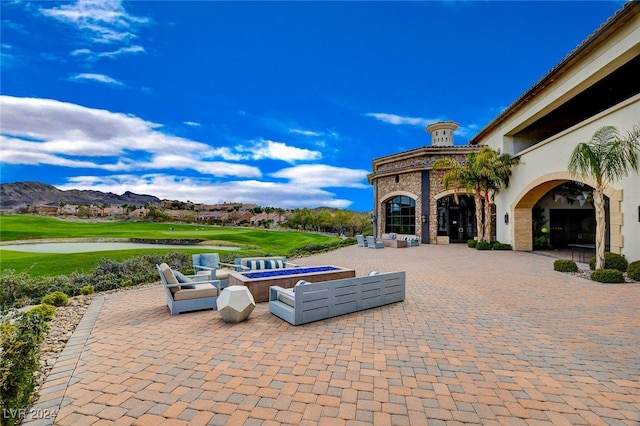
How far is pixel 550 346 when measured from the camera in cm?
459

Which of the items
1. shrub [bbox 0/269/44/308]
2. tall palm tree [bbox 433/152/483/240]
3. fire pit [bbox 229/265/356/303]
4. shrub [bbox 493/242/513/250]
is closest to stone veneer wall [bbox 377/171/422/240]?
tall palm tree [bbox 433/152/483/240]

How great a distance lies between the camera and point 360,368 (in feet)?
12.6

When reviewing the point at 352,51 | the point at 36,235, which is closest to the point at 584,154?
the point at 352,51

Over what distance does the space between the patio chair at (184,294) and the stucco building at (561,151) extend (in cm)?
1325

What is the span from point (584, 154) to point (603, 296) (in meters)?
5.18

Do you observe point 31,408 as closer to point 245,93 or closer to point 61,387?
point 61,387

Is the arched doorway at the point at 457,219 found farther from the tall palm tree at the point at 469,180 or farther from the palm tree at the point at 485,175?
the palm tree at the point at 485,175

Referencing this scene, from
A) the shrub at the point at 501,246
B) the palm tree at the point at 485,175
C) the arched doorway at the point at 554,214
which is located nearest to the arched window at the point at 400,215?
the palm tree at the point at 485,175

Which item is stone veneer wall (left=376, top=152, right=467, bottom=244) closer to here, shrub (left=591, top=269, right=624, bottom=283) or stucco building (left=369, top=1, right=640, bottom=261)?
stucco building (left=369, top=1, right=640, bottom=261)

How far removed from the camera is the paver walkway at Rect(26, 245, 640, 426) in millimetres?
2953

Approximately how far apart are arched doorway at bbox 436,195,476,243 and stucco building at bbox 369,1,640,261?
0.39 meters

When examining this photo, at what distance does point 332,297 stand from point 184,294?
2.93 metres

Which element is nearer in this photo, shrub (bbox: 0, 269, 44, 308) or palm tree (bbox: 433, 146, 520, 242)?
shrub (bbox: 0, 269, 44, 308)

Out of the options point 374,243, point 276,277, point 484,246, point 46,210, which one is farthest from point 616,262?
point 46,210
